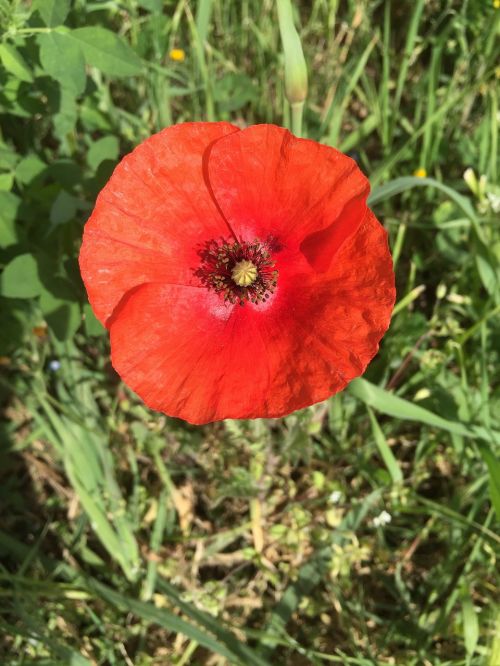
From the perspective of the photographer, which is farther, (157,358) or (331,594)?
(331,594)

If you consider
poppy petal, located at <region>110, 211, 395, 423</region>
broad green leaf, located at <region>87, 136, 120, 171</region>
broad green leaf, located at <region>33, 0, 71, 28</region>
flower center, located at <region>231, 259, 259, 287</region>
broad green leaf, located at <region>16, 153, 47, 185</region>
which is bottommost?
poppy petal, located at <region>110, 211, 395, 423</region>

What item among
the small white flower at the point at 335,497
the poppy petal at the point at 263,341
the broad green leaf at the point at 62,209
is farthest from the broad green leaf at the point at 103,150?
the small white flower at the point at 335,497

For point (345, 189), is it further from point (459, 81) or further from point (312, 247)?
point (459, 81)

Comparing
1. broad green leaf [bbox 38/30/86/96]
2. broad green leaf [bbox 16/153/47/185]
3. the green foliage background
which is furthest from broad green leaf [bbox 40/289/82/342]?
broad green leaf [bbox 38/30/86/96]

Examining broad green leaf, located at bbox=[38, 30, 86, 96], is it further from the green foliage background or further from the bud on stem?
the bud on stem

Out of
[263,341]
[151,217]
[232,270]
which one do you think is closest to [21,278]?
[151,217]

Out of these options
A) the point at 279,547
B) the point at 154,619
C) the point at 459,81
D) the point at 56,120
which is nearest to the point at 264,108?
the point at 459,81

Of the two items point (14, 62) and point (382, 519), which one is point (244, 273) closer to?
point (14, 62)

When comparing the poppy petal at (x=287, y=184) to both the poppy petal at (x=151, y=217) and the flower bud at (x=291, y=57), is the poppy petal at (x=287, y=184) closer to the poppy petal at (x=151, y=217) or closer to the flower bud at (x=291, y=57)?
the poppy petal at (x=151, y=217)
